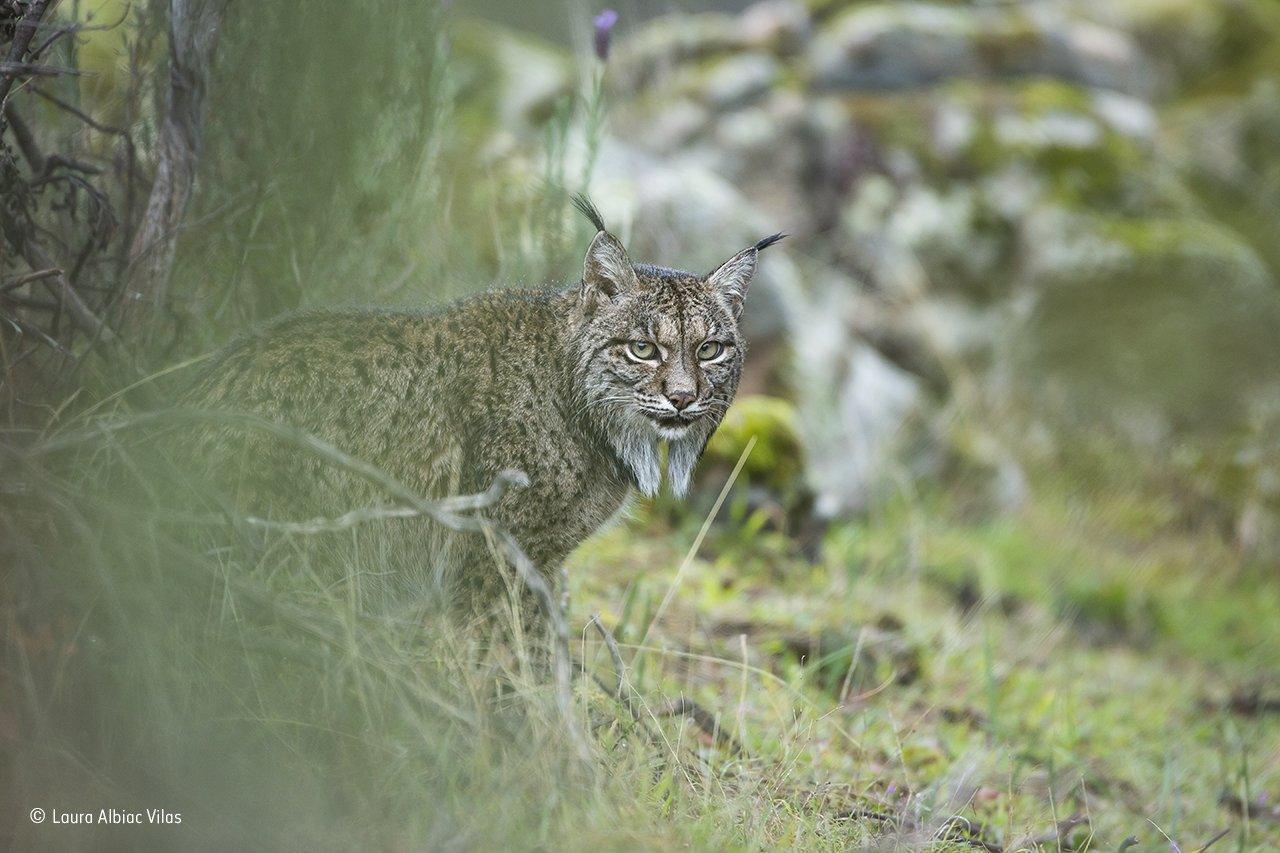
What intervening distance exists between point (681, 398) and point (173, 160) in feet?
5.55

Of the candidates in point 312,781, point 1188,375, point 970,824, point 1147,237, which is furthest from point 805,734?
point 1147,237

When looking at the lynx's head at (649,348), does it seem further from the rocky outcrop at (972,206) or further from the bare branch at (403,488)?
the rocky outcrop at (972,206)

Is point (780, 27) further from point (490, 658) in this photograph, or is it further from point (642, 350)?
point (490, 658)

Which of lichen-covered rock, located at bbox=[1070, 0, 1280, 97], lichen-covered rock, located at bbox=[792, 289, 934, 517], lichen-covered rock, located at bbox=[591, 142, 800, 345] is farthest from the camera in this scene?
lichen-covered rock, located at bbox=[1070, 0, 1280, 97]

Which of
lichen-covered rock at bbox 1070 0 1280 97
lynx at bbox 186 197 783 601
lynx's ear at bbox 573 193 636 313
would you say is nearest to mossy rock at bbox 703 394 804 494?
lynx at bbox 186 197 783 601

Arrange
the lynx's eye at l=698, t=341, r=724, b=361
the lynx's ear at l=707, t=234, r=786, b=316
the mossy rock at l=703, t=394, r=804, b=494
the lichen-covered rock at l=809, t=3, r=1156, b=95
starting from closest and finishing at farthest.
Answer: the lynx's eye at l=698, t=341, r=724, b=361 → the lynx's ear at l=707, t=234, r=786, b=316 → the mossy rock at l=703, t=394, r=804, b=494 → the lichen-covered rock at l=809, t=3, r=1156, b=95

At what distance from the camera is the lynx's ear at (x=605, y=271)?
11.3 ft

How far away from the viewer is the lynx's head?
11.3 ft

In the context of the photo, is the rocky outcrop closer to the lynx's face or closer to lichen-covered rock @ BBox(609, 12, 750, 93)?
lichen-covered rock @ BBox(609, 12, 750, 93)

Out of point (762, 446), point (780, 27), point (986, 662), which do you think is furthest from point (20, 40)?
point (780, 27)

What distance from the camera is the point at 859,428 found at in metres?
7.69

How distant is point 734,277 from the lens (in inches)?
145

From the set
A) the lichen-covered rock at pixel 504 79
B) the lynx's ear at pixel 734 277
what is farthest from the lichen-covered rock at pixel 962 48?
the lynx's ear at pixel 734 277

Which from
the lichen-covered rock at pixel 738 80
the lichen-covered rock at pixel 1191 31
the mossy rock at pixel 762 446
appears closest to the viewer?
the mossy rock at pixel 762 446
